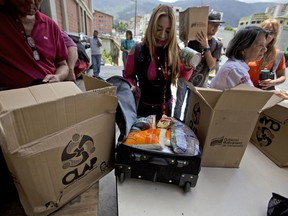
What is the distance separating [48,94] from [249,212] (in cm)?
81

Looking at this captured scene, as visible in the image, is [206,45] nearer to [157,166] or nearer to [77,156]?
[157,166]

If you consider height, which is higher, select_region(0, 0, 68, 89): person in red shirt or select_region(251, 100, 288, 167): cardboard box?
select_region(0, 0, 68, 89): person in red shirt

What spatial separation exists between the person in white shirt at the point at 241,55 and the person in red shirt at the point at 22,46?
912 mm

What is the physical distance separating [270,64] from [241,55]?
2.07 ft

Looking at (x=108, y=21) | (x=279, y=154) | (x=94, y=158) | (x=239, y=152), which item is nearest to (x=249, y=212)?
(x=239, y=152)

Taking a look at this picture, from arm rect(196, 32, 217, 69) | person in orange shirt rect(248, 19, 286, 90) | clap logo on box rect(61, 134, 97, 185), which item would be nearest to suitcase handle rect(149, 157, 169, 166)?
clap logo on box rect(61, 134, 97, 185)

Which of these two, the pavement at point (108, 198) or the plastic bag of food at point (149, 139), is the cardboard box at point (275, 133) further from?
the pavement at point (108, 198)

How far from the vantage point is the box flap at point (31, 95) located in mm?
461

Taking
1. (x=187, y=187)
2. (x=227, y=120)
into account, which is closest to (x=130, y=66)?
(x=227, y=120)

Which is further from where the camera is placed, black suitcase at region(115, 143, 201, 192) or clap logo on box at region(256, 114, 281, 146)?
clap logo on box at region(256, 114, 281, 146)

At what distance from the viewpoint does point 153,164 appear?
640 millimetres

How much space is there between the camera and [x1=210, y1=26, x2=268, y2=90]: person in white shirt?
917mm

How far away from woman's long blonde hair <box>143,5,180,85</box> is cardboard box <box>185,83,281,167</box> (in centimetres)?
39

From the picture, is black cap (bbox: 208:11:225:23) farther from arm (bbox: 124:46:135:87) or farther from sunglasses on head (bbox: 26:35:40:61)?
sunglasses on head (bbox: 26:35:40:61)
